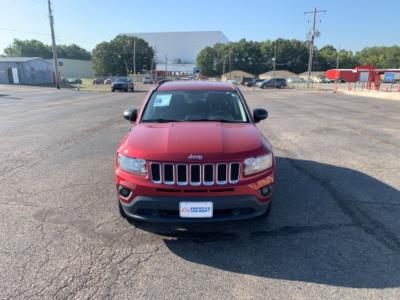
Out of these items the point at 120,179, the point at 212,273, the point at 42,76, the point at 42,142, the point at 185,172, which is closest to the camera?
the point at 212,273

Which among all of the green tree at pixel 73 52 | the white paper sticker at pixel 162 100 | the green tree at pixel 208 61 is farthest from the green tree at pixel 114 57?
the white paper sticker at pixel 162 100

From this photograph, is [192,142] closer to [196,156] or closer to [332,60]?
[196,156]

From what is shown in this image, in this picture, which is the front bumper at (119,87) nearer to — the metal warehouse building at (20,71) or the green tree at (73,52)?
the metal warehouse building at (20,71)

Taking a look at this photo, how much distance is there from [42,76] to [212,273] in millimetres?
62109

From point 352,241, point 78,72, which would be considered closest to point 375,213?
point 352,241

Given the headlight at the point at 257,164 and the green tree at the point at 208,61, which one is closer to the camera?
the headlight at the point at 257,164

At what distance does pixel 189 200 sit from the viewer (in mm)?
3217

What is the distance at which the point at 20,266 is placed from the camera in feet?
10.2

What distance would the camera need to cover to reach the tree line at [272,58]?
11925 centimetres

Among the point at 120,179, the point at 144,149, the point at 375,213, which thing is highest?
the point at 144,149

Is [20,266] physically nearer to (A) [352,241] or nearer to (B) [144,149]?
(B) [144,149]

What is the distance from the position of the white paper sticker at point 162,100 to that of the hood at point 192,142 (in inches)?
27.3

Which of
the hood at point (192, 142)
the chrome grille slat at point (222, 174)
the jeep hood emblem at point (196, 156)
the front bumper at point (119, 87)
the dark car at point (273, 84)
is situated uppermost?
the hood at point (192, 142)

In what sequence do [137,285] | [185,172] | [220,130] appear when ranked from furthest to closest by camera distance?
1. [220,130]
2. [185,172]
3. [137,285]
